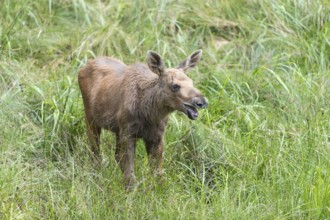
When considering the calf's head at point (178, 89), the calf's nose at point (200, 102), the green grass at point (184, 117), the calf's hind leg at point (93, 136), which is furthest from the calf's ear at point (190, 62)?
the calf's hind leg at point (93, 136)

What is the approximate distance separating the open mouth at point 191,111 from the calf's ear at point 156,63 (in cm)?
58

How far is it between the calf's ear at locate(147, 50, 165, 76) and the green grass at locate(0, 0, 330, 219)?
0.84m

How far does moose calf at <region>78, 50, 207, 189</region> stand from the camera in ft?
27.1

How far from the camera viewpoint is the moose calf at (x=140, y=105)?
325 inches

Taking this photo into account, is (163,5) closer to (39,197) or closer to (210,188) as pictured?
(210,188)

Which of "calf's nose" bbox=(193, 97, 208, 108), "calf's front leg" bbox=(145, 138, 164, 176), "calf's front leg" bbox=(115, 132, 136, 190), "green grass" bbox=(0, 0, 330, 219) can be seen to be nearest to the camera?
"green grass" bbox=(0, 0, 330, 219)

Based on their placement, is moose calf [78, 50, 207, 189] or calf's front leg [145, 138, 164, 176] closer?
moose calf [78, 50, 207, 189]

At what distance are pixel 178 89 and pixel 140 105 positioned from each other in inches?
19.7

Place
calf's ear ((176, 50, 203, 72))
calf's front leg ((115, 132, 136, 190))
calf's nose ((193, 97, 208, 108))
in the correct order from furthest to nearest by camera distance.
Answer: calf's ear ((176, 50, 203, 72)) < calf's front leg ((115, 132, 136, 190)) < calf's nose ((193, 97, 208, 108))

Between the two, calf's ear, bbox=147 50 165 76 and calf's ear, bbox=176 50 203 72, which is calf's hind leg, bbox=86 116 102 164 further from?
calf's ear, bbox=176 50 203 72

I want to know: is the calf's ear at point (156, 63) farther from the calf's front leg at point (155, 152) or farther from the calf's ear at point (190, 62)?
the calf's front leg at point (155, 152)

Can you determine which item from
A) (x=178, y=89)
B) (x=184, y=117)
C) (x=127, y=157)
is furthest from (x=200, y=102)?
(x=184, y=117)

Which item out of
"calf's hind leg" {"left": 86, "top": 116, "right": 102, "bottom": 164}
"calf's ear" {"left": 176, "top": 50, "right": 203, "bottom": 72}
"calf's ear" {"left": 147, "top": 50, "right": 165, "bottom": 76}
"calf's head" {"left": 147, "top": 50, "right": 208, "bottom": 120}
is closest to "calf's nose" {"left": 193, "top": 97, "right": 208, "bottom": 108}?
"calf's head" {"left": 147, "top": 50, "right": 208, "bottom": 120}

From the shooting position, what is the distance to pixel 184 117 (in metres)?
9.44
